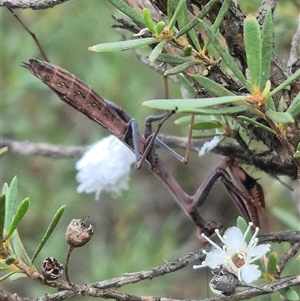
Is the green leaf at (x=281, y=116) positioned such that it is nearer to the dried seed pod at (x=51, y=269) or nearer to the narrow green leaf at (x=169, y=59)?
the narrow green leaf at (x=169, y=59)

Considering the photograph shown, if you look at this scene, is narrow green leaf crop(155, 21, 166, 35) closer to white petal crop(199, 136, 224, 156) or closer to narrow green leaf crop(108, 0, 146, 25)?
narrow green leaf crop(108, 0, 146, 25)

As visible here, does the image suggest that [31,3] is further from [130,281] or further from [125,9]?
[130,281]

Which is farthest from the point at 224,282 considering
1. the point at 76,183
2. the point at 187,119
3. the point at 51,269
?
the point at 76,183

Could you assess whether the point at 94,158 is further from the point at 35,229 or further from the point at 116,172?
the point at 35,229

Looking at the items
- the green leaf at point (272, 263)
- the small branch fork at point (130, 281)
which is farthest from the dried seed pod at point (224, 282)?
the green leaf at point (272, 263)

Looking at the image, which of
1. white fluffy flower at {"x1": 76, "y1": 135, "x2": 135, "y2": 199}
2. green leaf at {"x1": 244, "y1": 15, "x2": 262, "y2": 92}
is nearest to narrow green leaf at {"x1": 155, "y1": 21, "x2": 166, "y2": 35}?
green leaf at {"x1": 244, "y1": 15, "x2": 262, "y2": 92}
